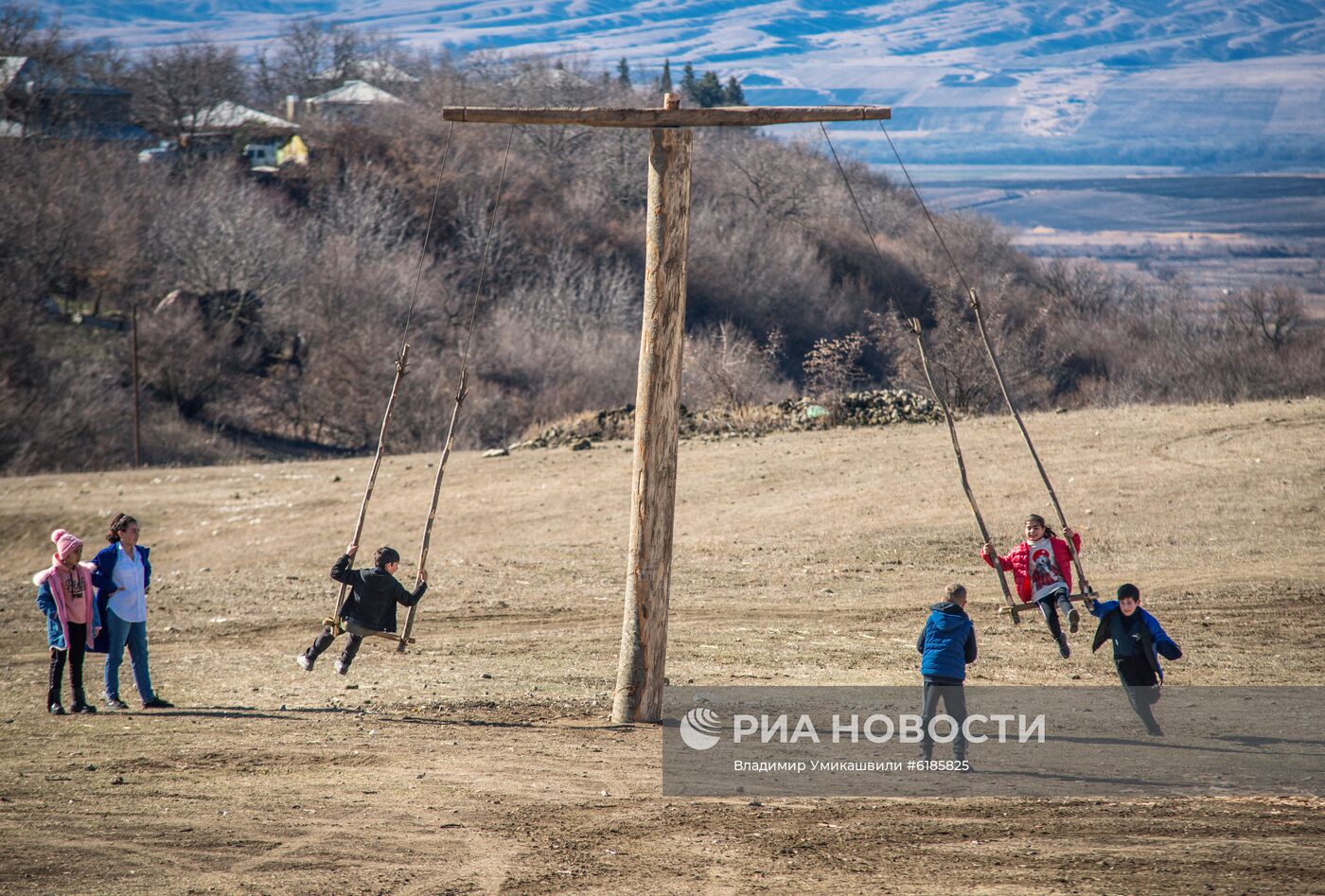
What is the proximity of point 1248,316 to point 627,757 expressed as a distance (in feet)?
233

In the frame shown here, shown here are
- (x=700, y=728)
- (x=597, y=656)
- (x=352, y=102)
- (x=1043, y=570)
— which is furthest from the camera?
(x=352, y=102)

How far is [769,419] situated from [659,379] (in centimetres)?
2289

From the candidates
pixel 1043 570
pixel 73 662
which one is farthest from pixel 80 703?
pixel 1043 570

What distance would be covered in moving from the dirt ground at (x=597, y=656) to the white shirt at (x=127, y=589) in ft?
3.25

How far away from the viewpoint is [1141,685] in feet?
35.4

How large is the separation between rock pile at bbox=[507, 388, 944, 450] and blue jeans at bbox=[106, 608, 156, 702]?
19.1m

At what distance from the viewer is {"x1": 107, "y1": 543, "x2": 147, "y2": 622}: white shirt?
38.9ft

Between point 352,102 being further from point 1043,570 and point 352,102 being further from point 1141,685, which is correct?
point 1141,685

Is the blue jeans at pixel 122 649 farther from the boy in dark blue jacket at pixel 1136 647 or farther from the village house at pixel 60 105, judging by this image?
the village house at pixel 60 105

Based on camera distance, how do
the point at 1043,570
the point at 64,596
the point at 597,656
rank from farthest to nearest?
the point at 597,656
the point at 1043,570
the point at 64,596

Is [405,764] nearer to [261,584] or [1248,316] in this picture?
[261,584]

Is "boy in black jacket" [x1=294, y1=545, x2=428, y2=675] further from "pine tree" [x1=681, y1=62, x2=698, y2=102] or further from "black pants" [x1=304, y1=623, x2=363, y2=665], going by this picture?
"pine tree" [x1=681, y1=62, x2=698, y2=102]

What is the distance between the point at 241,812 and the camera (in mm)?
8898

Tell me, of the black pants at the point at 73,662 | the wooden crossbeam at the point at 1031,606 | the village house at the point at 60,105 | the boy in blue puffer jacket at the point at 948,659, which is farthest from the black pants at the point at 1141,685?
the village house at the point at 60,105
